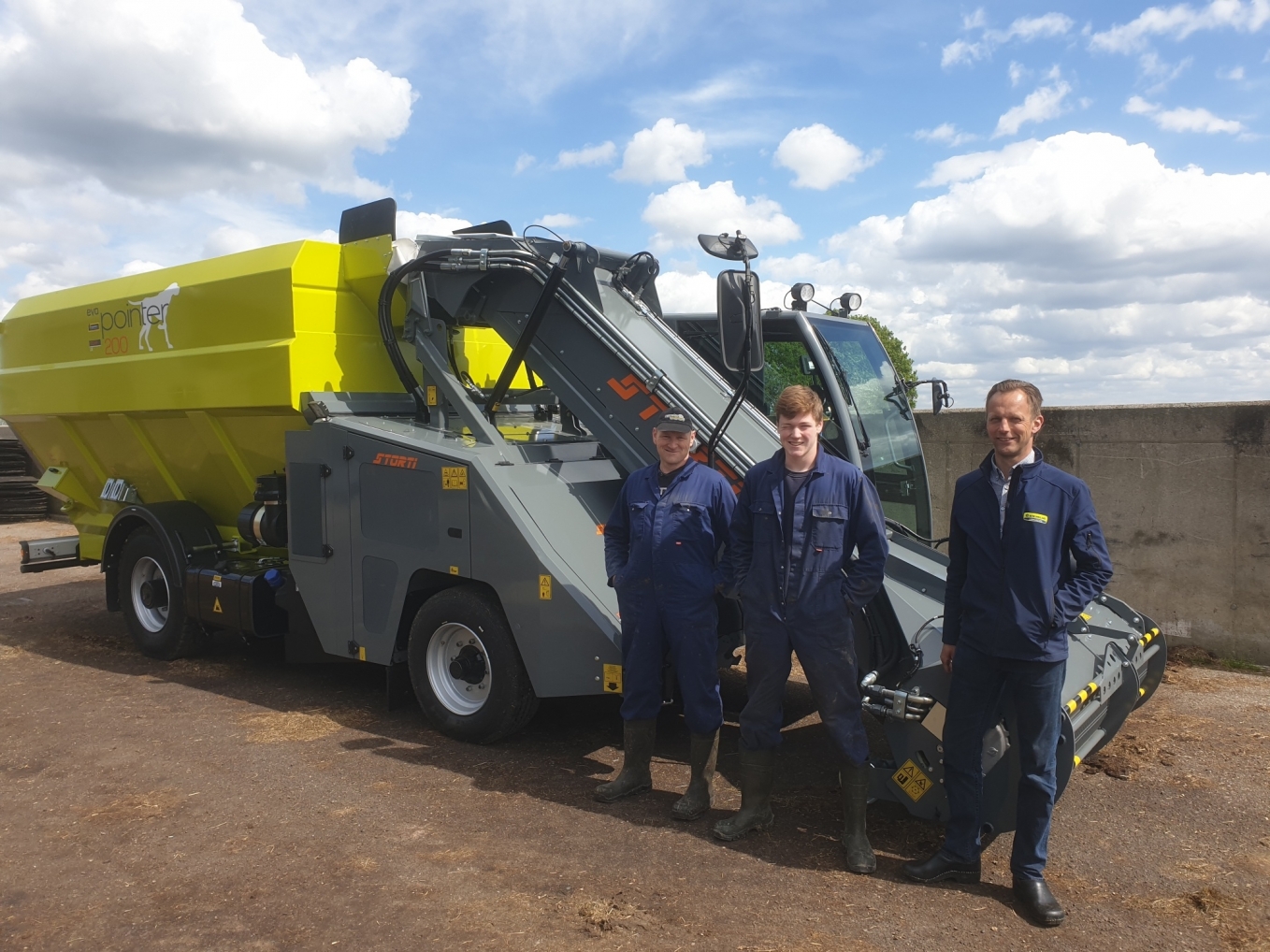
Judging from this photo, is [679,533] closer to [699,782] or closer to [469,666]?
[699,782]

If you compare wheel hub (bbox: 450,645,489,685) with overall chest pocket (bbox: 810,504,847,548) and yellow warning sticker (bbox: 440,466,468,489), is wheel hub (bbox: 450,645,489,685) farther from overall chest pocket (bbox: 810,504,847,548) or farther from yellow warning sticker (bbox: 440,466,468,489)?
overall chest pocket (bbox: 810,504,847,548)

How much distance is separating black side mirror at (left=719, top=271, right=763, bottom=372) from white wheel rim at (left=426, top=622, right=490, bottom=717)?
2.12 m

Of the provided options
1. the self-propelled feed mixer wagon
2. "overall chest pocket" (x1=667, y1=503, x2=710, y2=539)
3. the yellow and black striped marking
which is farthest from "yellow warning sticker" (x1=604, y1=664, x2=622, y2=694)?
the yellow and black striped marking

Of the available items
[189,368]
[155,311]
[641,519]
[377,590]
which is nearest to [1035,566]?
[641,519]

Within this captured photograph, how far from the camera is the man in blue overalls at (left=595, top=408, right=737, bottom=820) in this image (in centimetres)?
434

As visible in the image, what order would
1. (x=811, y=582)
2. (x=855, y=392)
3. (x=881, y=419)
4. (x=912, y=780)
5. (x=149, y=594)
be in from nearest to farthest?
(x=811, y=582) < (x=912, y=780) < (x=855, y=392) < (x=881, y=419) < (x=149, y=594)

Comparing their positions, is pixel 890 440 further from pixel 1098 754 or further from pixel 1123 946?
pixel 1123 946

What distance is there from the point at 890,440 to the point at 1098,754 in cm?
211

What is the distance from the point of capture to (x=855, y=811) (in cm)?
394

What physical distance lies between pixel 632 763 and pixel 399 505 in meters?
2.00

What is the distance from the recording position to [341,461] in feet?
19.1

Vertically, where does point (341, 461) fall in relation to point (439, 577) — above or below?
above

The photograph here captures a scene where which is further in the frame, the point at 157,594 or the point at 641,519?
the point at 157,594

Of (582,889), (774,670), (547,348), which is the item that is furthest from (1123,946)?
(547,348)
